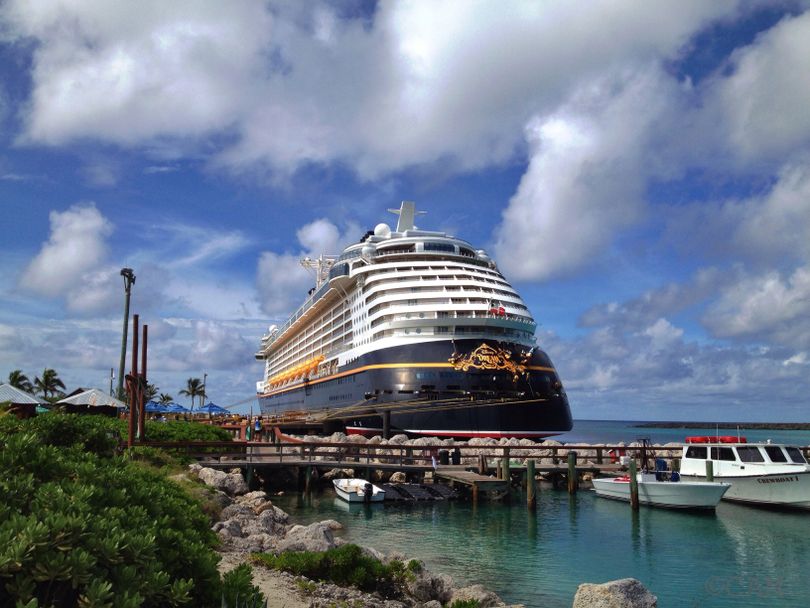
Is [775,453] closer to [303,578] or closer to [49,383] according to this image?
[303,578]

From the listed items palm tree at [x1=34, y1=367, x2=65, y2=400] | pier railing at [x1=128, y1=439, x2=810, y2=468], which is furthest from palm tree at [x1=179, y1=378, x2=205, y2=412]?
pier railing at [x1=128, y1=439, x2=810, y2=468]

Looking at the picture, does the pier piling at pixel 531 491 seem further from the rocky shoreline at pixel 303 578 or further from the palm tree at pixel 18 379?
the palm tree at pixel 18 379

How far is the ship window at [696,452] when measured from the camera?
2570 centimetres

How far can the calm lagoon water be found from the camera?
14.0 metres

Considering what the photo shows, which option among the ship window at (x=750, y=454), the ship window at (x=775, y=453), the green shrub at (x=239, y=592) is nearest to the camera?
the green shrub at (x=239, y=592)

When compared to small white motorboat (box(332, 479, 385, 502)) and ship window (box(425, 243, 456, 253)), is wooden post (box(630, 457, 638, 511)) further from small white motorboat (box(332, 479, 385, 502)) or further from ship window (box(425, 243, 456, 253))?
ship window (box(425, 243, 456, 253))

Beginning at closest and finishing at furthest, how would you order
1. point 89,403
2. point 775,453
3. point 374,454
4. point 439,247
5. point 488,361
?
1. point 775,453
2. point 374,454
3. point 89,403
4. point 488,361
5. point 439,247

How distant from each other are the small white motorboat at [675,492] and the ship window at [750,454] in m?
1.96

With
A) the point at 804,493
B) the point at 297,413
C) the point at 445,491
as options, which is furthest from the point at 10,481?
the point at 297,413

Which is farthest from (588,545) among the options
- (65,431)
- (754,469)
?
Answer: (65,431)

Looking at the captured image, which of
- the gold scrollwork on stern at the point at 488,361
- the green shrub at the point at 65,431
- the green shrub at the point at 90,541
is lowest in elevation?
the green shrub at the point at 90,541

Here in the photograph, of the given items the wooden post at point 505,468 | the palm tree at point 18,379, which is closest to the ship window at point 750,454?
the wooden post at point 505,468

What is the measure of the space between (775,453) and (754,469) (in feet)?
3.93

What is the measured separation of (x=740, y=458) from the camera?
24.5 meters
